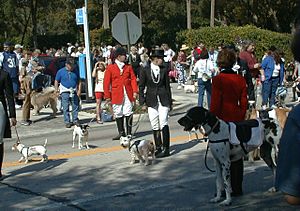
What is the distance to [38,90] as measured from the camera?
18391mm

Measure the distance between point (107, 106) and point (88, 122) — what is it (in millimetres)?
695

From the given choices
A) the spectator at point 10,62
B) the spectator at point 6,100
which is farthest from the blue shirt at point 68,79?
the spectator at point 6,100

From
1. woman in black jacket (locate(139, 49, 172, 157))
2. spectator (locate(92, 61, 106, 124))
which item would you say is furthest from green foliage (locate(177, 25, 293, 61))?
woman in black jacket (locate(139, 49, 172, 157))

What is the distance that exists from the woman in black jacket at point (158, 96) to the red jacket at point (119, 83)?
1475mm

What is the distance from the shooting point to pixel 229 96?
768 centimetres

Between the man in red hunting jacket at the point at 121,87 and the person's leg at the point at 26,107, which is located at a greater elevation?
the man in red hunting jacket at the point at 121,87

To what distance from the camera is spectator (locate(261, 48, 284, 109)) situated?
17.1 m

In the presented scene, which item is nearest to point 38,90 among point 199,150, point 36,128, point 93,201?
point 36,128

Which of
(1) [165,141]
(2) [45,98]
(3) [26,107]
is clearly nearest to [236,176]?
(1) [165,141]

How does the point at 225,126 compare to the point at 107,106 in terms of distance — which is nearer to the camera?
the point at 225,126

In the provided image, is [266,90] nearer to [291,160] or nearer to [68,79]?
[68,79]

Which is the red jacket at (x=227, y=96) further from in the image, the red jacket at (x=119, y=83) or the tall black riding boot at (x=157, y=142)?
the red jacket at (x=119, y=83)

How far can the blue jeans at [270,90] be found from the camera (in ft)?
56.6

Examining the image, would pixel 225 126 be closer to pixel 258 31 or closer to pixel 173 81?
pixel 173 81
